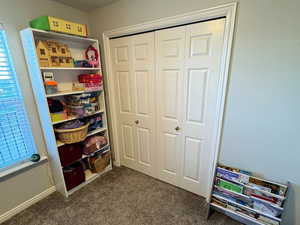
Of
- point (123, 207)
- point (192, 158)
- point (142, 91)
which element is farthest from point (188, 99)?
point (123, 207)

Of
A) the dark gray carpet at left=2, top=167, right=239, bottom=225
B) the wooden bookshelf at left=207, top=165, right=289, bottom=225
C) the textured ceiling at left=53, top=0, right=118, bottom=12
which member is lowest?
the dark gray carpet at left=2, top=167, right=239, bottom=225

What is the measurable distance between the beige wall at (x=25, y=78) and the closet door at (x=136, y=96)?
2.46 feet

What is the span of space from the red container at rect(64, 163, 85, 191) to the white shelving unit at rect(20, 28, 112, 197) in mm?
54

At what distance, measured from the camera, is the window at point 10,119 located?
142cm

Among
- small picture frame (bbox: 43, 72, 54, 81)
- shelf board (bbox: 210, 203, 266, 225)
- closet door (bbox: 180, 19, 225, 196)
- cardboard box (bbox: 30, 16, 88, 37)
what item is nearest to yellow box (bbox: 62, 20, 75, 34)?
cardboard box (bbox: 30, 16, 88, 37)

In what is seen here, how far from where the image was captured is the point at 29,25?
1537 mm

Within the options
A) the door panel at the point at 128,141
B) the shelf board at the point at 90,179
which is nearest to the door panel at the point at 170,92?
the door panel at the point at 128,141

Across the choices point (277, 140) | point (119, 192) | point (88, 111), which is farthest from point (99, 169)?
point (277, 140)

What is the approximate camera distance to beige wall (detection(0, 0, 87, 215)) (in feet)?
4.68

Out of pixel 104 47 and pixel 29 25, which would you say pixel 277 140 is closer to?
pixel 104 47

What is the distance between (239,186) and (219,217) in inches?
18.5

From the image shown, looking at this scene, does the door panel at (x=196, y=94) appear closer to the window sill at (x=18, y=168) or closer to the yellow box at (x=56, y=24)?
the yellow box at (x=56, y=24)

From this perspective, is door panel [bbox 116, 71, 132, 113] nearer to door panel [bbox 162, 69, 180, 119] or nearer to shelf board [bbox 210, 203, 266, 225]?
door panel [bbox 162, 69, 180, 119]

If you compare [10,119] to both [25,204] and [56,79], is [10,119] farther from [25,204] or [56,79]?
[25,204]
